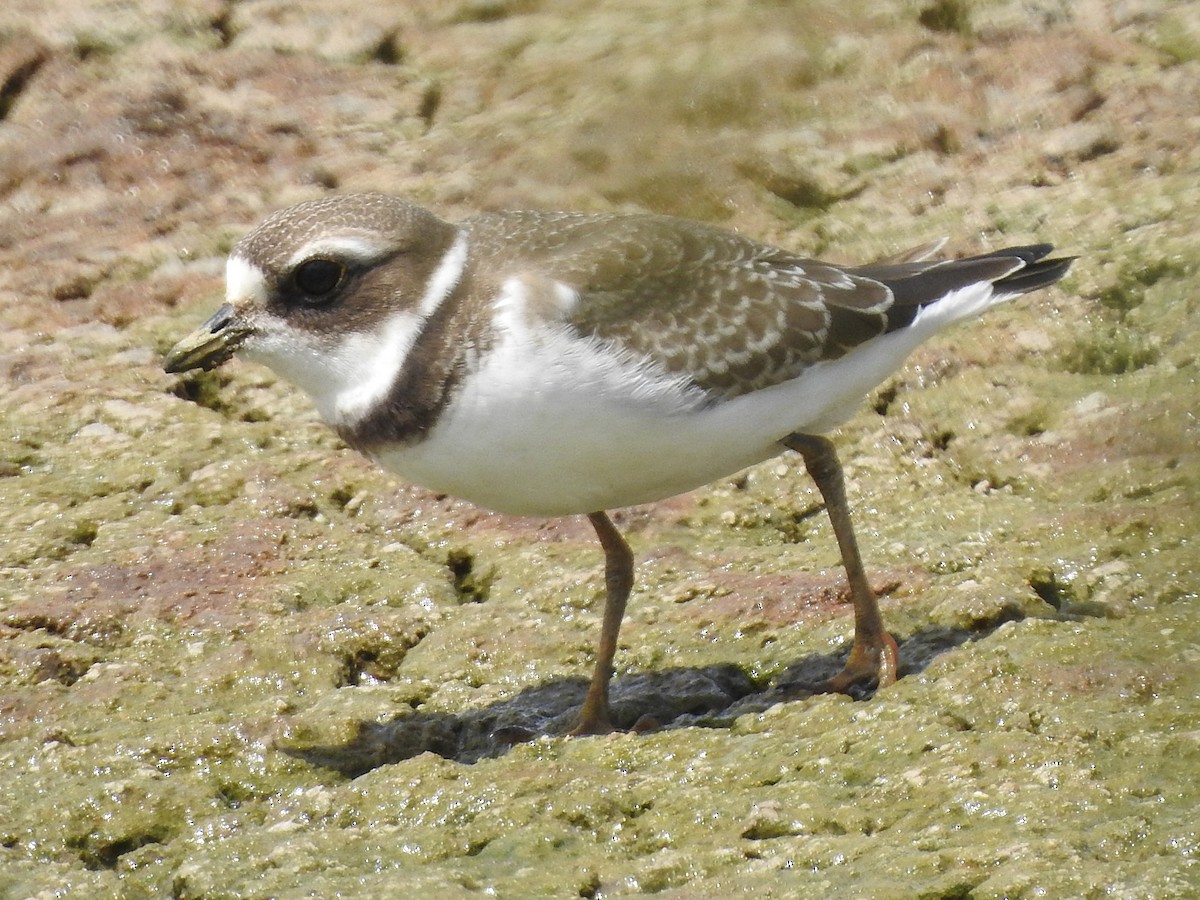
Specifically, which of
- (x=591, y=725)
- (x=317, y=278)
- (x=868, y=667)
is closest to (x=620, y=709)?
(x=591, y=725)

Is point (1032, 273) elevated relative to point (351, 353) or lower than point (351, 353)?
lower

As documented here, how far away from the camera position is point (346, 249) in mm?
5203

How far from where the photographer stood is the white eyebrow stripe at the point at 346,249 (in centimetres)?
517

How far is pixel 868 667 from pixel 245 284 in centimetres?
245

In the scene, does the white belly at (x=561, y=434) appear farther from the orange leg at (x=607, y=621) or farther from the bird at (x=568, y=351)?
the orange leg at (x=607, y=621)

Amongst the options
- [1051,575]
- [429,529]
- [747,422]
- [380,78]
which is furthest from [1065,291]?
[380,78]

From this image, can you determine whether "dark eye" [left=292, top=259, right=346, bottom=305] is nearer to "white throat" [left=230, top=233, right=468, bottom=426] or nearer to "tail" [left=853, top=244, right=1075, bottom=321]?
"white throat" [left=230, top=233, right=468, bottom=426]

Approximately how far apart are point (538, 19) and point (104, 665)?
5.58 m

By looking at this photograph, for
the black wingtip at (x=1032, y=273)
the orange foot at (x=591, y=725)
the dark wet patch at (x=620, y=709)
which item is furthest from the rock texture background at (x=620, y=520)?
the black wingtip at (x=1032, y=273)

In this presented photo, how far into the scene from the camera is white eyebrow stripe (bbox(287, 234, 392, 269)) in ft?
17.0

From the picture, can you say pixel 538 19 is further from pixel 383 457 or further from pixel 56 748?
pixel 56 748

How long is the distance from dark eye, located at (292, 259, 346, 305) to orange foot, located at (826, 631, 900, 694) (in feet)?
6.99

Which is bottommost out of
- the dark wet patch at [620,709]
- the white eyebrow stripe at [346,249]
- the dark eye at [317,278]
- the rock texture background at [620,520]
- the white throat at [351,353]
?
the dark wet patch at [620,709]

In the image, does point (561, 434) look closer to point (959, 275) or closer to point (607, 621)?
point (607, 621)
